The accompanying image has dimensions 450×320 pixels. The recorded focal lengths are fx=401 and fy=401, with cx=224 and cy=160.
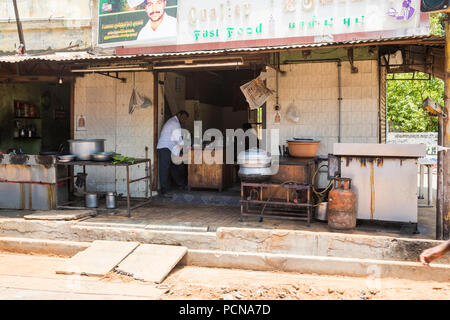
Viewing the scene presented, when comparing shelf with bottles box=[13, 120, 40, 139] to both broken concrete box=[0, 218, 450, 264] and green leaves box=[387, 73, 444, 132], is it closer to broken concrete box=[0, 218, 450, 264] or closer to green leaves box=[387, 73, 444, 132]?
broken concrete box=[0, 218, 450, 264]

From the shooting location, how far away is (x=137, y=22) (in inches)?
398

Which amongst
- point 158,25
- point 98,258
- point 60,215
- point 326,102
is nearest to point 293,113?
point 326,102

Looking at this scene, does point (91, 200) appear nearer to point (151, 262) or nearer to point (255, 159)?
point (151, 262)

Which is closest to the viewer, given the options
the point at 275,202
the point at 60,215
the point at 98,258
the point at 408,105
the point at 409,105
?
the point at 98,258

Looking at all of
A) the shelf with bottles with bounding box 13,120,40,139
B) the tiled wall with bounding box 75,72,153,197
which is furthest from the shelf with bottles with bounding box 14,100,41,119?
the tiled wall with bounding box 75,72,153,197

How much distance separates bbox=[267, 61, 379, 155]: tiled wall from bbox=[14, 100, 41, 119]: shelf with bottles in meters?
8.11

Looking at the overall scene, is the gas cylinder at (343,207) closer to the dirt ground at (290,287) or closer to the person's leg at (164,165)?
the dirt ground at (290,287)

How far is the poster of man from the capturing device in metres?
9.85

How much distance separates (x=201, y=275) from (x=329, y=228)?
2604 millimetres

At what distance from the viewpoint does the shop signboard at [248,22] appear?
27.2ft

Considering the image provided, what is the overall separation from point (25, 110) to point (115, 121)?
4273 mm

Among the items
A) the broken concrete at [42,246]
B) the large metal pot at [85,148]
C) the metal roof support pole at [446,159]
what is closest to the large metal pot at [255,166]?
the metal roof support pole at [446,159]

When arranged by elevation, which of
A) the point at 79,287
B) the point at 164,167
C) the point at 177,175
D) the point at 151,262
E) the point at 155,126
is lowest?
the point at 79,287

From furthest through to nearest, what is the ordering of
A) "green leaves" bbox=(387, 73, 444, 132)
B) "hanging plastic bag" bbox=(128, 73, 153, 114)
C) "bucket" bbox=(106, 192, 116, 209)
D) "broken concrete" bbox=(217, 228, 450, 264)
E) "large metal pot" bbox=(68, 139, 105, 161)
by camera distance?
"green leaves" bbox=(387, 73, 444, 132) → "hanging plastic bag" bbox=(128, 73, 153, 114) → "bucket" bbox=(106, 192, 116, 209) → "large metal pot" bbox=(68, 139, 105, 161) → "broken concrete" bbox=(217, 228, 450, 264)
